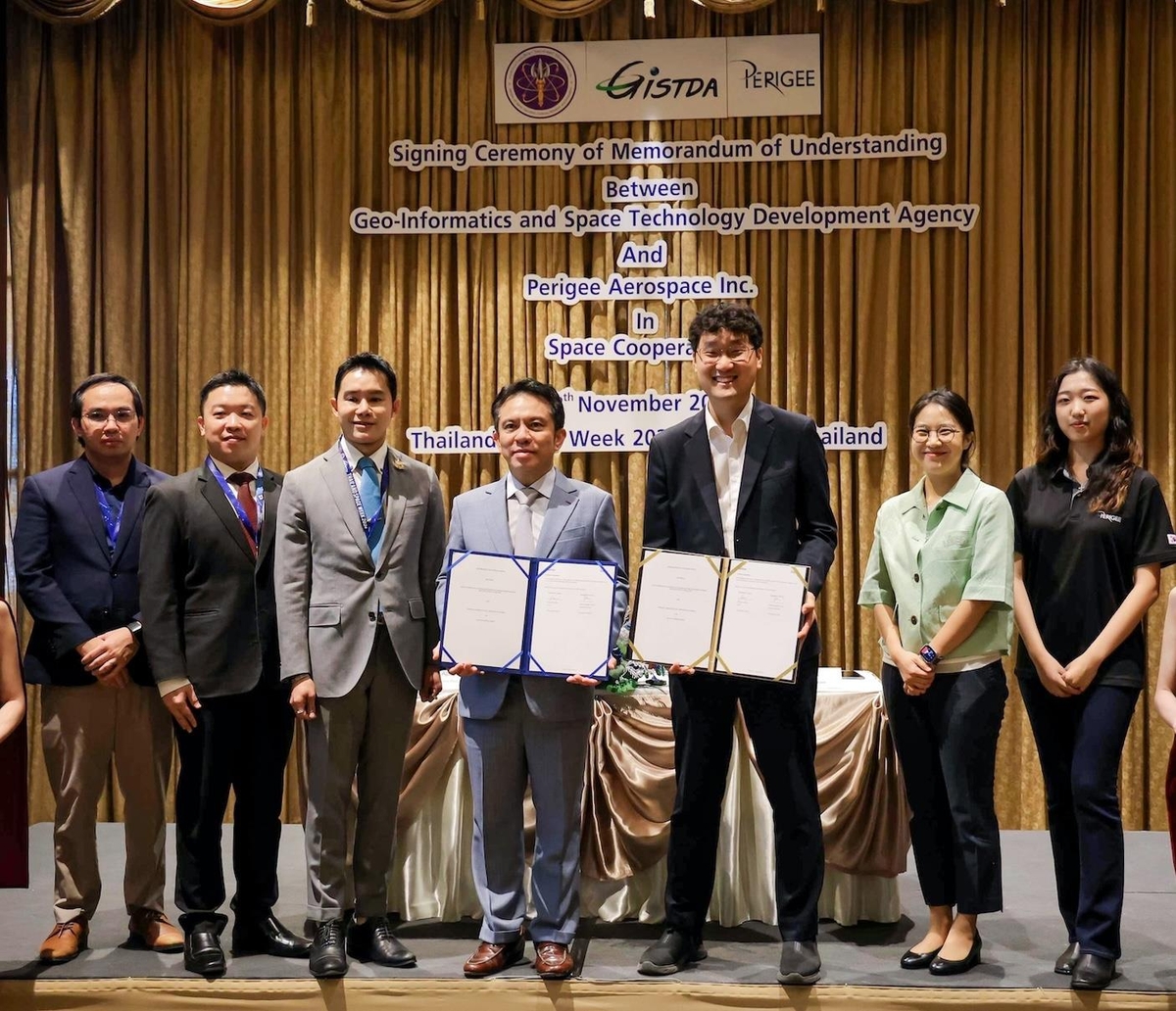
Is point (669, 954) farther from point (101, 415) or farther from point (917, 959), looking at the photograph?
point (101, 415)

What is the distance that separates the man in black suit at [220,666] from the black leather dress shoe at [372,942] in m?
0.14

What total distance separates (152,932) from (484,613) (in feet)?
4.40

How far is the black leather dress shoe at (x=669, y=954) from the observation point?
10.2 ft

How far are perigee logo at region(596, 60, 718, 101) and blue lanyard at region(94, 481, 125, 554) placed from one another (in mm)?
2765

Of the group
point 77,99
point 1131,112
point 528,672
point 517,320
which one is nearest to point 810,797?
point 528,672

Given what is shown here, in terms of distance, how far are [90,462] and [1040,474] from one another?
Answer: 2655 millimetres

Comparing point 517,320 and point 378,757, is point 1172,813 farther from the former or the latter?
point 517,320

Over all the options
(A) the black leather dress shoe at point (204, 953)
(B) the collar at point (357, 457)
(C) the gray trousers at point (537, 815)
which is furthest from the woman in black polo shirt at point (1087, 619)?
(A) the black leather dress shoe at point (204, 953)

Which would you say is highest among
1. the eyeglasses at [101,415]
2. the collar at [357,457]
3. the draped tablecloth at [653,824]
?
the eyeglasses at [101,415]

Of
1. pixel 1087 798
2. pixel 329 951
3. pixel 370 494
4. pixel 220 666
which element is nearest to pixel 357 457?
pixel 370 494

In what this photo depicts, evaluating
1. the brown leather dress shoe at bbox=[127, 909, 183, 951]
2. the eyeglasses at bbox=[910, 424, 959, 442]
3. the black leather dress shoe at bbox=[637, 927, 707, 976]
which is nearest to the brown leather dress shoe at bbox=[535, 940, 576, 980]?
the black leather dress shoe at bbox=[637, 927, 707, 976]

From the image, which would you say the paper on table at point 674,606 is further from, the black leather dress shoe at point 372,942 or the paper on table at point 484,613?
the black leather dress shoe at point 372,942

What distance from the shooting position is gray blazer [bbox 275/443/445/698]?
120 inches

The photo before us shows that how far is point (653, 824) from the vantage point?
355 cm
